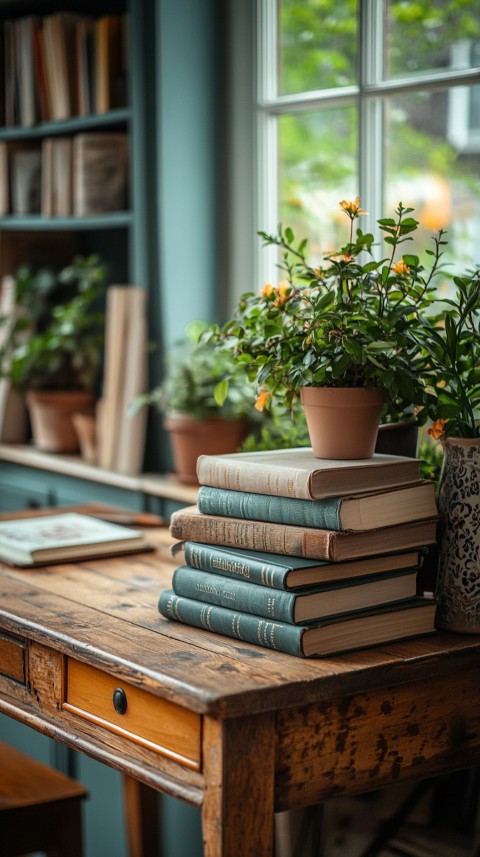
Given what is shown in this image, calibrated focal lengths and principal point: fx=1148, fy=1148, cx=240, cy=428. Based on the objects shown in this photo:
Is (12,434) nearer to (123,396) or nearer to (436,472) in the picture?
(123,396)

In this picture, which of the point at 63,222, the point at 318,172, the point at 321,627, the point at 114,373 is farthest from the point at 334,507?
the point at 63,222

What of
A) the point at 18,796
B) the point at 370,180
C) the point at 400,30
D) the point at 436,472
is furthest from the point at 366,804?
the point at 400,30

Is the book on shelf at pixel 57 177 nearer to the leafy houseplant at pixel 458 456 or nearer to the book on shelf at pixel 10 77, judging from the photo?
the book on shelf at pixel 10 77

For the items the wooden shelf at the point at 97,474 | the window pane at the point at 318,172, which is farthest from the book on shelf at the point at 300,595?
the window pane at the point at 318,172

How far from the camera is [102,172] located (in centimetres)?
314

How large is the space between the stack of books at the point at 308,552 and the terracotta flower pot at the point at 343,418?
0.09ft

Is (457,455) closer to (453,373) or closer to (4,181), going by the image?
(453,373)

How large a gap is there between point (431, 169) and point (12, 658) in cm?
A: 154

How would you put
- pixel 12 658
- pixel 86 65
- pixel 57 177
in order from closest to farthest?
pixel 12 658
pixel 86 65
pixel 57 177

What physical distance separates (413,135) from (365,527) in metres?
1.39

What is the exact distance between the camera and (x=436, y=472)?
75.7 inches

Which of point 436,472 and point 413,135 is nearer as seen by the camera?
point 436,472

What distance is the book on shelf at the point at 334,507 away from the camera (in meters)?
1.56

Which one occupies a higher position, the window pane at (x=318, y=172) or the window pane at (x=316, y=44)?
the window pane at (x=316, y=44)
